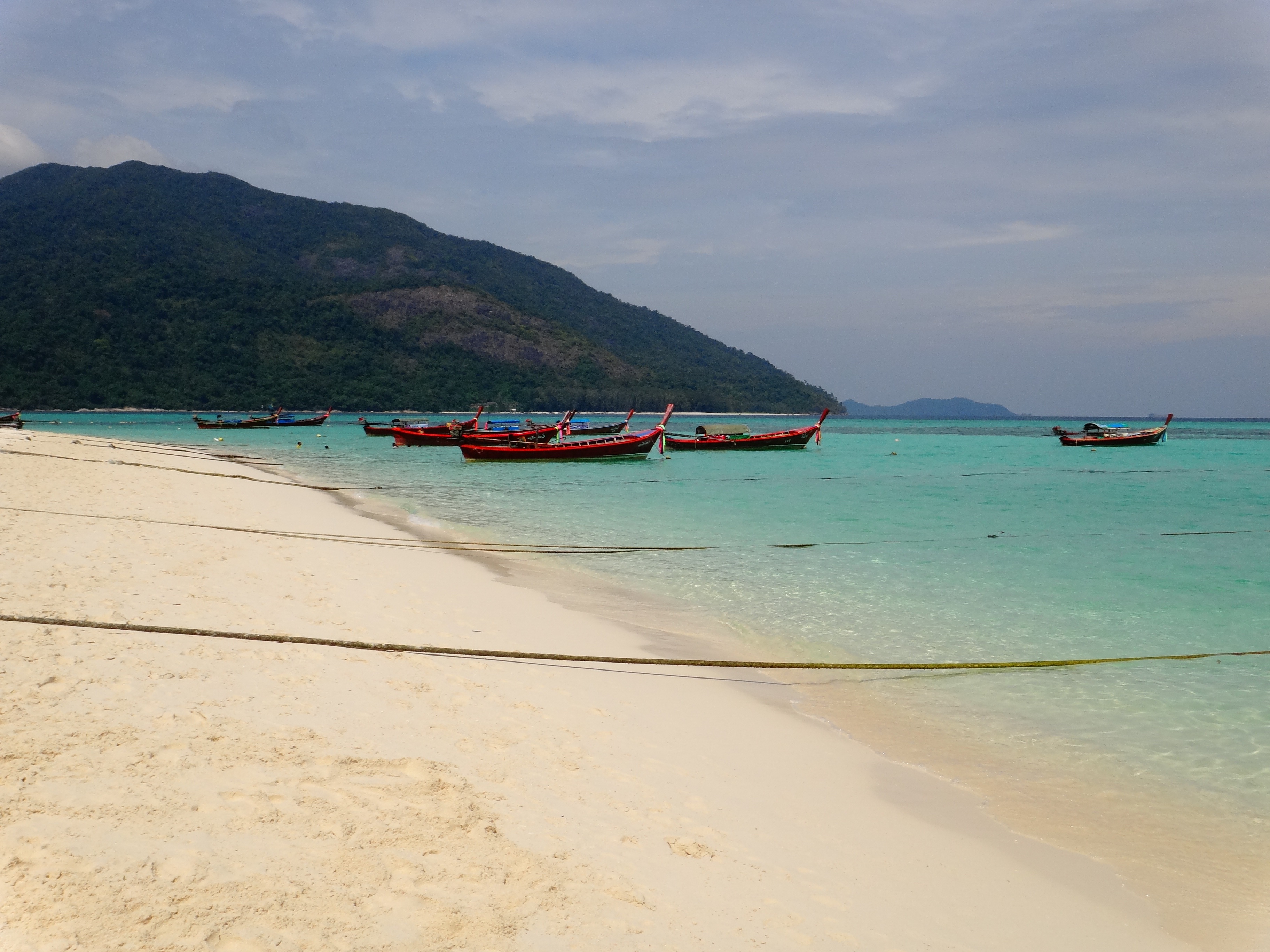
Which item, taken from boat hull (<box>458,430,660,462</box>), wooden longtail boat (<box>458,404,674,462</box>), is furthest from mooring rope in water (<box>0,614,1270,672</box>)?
boat hull (<box>458,430,660,462</box>)

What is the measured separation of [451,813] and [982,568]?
1121 cm

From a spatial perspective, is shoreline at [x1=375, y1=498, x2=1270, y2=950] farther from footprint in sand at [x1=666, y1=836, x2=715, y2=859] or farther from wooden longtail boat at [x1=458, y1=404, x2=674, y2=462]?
wooden longtail boat at [x1=458, y1=404, x2=674, y2=462]

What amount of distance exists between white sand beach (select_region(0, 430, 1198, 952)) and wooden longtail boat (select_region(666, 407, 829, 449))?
36.9 m

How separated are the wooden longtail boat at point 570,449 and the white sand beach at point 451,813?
87.1ft

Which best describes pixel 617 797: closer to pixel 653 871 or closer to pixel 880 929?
pixel 653 871

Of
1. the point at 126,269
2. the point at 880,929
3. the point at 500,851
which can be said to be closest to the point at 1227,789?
the point at 880,929

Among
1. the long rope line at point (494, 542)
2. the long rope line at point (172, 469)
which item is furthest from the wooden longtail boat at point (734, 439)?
the long rope line at point (494, 542)

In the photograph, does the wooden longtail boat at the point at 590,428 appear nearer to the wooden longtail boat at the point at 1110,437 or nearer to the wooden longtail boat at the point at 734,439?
the wooden longtail boat at the point at 734,439

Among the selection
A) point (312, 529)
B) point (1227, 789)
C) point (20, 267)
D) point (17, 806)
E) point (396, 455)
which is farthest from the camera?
point (20, 267)

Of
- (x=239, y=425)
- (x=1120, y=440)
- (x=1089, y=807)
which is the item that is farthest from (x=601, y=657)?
(x=239, y=425)

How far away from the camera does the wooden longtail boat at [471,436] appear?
112 ft

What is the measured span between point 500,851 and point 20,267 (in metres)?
135

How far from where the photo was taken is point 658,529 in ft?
54.2

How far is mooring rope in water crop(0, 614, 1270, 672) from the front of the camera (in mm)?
5648
